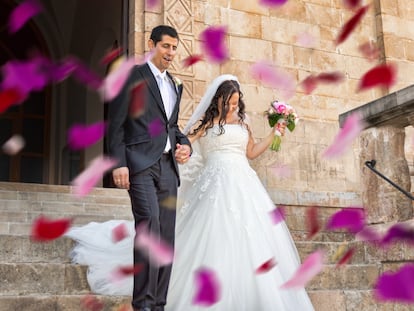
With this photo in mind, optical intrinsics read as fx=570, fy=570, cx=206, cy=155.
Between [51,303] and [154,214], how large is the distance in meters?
1.02

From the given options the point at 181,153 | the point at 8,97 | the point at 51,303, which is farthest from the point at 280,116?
the point at 8,97

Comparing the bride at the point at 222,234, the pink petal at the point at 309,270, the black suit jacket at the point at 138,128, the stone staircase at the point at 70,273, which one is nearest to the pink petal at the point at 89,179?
the pink petal at the point at 309,270

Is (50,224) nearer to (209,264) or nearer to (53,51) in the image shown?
(209,264)

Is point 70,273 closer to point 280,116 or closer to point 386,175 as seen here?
point 280,116

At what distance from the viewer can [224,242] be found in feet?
12.1

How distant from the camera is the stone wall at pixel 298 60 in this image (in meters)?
7.76

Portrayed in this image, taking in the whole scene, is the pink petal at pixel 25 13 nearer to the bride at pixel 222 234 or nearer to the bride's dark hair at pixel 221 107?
the bride at pixel 222 234

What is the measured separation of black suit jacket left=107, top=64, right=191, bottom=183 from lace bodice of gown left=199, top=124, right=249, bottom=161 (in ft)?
3.82

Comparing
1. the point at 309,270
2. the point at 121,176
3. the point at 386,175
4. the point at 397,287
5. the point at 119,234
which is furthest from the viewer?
the point at 386,175

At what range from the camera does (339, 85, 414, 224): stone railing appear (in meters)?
4.38

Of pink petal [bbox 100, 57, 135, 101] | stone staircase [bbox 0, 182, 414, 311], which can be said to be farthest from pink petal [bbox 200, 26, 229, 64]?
stone staircase [bbox 0, 182, 414, 311]

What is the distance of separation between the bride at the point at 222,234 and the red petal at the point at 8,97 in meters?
2.48

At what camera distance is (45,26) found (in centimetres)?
1269

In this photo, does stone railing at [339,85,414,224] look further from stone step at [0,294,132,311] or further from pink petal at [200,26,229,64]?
pink petal at [200,26,229,64]
